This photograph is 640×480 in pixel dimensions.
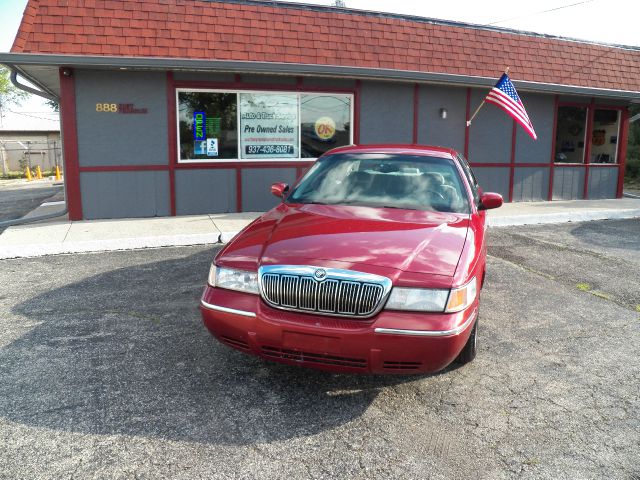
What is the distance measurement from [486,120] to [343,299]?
11234mm

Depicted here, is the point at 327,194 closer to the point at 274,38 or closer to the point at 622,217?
the point at 274,38

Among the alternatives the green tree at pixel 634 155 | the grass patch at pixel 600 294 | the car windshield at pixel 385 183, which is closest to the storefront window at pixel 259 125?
the car windshield at pixel 385 183

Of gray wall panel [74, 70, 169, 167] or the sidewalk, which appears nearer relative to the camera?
the sidewalk

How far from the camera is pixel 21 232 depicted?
8797mm

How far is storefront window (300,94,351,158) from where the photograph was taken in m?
11.4

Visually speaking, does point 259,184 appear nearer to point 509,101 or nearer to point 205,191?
point 205,191

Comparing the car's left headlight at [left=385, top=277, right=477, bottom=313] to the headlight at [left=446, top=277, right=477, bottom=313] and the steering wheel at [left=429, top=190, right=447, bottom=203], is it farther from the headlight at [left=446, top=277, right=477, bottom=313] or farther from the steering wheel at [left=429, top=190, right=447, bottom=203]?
the steering wheel at [left=429, top=190, right=447, bottom=203]

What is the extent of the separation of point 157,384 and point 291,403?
97 cm

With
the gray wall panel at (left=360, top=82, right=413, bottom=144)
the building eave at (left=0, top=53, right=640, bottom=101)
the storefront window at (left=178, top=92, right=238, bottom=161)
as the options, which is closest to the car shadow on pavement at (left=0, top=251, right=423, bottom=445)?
the building eave at (left=0, top=53, right=640, bottom=101)

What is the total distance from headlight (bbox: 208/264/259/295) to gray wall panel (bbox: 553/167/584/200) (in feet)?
41.9

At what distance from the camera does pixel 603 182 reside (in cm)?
1485

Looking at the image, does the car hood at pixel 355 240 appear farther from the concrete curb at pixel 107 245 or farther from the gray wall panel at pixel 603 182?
the gray wall panel at pixel 603 182

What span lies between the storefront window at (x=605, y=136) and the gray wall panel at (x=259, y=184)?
9027 mm

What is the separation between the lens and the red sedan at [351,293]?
10.1 feet
